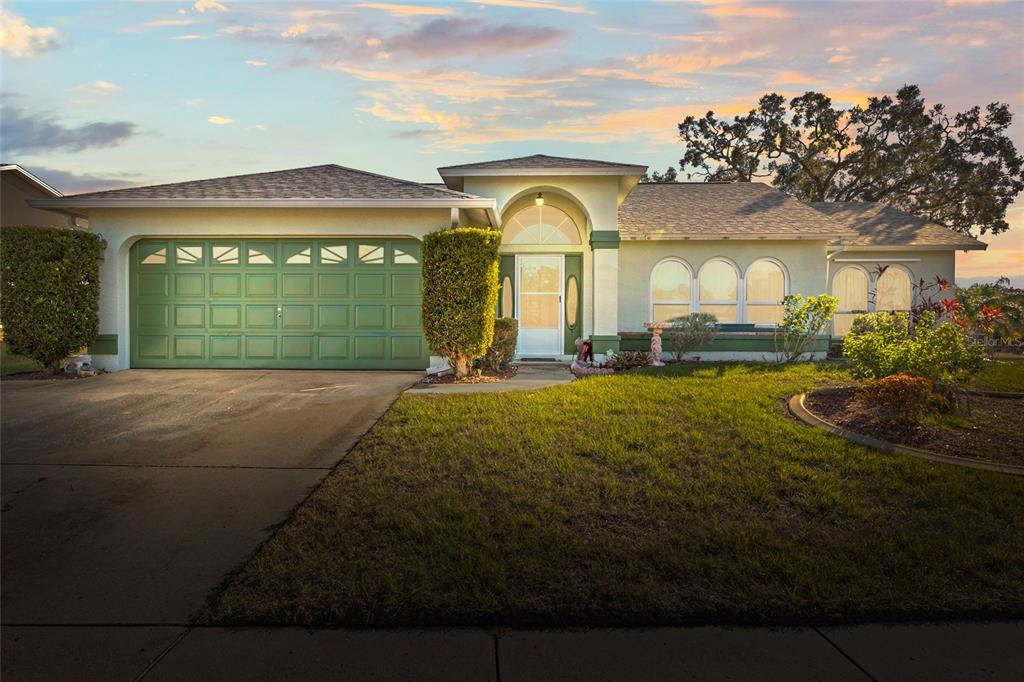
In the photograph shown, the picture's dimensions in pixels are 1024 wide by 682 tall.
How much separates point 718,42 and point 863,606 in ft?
33.3

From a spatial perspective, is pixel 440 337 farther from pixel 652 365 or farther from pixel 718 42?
pixel 718 42

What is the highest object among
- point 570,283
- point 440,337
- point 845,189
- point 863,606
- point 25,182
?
point 845,189

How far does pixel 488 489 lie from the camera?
Result: 17.8 feet

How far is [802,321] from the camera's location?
13086mm

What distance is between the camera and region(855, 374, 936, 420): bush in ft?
22.9

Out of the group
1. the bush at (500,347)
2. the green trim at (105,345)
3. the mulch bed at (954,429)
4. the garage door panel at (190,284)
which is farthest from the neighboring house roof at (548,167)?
the green trim at (105,345)

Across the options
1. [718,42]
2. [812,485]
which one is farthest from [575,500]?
[718,42]

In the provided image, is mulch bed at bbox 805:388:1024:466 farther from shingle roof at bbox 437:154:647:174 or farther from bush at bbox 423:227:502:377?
shingle roof at bbox 437:154:647:174

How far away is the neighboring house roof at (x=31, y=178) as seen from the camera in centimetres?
1712

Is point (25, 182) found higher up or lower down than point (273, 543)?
higher up

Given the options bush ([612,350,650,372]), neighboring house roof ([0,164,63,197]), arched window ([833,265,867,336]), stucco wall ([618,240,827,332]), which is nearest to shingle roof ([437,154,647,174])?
stucco wall ([618,240,827,332])

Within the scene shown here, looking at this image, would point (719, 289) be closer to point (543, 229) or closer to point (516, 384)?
point (543, 229)

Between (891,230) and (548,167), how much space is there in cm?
1115

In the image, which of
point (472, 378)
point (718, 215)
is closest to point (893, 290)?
point (718, 215)
